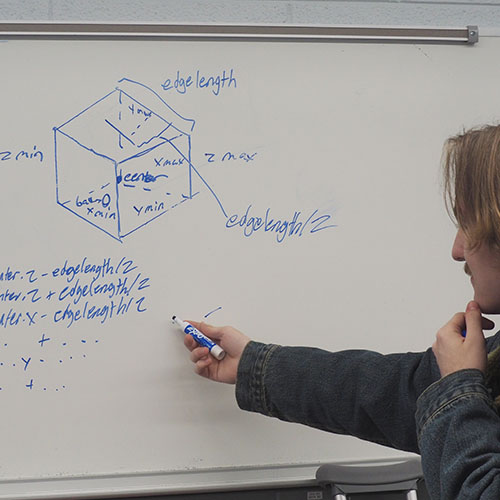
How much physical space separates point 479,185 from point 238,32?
1.68 ft

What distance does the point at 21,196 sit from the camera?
1.15m

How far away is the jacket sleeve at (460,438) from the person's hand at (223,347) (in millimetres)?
371

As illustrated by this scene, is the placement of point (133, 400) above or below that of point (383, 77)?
below

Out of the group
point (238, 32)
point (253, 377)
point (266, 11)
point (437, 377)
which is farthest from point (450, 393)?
point (266, 11)

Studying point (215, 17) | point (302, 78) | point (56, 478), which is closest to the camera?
point (56, 478)

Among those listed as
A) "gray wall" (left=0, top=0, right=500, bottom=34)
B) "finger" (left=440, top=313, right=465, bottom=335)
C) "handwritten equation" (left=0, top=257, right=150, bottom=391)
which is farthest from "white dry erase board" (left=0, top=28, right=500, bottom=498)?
"finger" (left=440, top=313, right=465, bottom=335)

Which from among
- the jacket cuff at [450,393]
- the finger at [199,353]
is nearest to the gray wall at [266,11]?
the finger at [199,353]

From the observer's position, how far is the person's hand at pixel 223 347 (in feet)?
3.78

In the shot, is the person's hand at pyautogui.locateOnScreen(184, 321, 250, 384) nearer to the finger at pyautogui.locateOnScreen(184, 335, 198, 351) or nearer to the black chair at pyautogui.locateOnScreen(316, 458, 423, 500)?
the finger at pyautogui.locateOnScreen(184, 335, 198, 351)

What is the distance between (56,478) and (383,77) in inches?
30.8

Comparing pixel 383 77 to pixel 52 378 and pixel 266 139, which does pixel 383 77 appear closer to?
pixel 266 139

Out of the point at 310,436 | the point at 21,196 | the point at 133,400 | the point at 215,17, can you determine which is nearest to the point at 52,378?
the point at 133,400

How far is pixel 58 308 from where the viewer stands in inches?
45.3

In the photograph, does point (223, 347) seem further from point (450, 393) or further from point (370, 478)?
point (450, 393)
